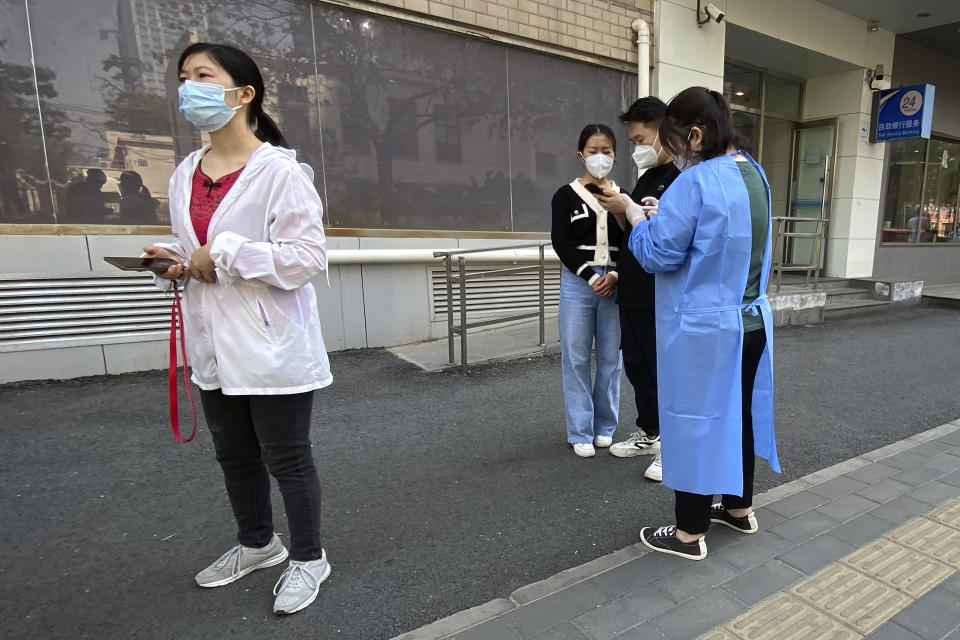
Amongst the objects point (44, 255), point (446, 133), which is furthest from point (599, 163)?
point (44, 255)

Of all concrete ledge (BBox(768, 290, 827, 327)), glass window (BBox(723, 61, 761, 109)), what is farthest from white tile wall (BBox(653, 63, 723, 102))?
concrete ledge (BBox(768, 290, 827, 327))

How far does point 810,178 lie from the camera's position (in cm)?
1131

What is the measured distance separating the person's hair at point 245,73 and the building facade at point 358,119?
3577mm

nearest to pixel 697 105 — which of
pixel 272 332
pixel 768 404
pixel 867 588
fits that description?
pixel 768 404

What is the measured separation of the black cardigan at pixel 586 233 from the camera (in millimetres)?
3184

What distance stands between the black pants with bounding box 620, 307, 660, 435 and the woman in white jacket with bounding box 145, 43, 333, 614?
1666mm

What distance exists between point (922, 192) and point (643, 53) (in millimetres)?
8859

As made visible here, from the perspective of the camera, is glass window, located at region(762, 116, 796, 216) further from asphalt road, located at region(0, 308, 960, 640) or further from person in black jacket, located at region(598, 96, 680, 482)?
person in black jacket, located at region(598, 96, 680, 482)

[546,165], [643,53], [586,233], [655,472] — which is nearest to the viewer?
[655,472]

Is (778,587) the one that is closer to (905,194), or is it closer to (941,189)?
(905,194)

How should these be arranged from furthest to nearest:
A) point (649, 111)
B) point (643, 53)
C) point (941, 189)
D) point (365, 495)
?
point (941, 189) → point (643, 53) → point (365, 495) → point (649, 111)

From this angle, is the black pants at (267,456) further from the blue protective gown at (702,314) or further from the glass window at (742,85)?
the glass window at (742,85)

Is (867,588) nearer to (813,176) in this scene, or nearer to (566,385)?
(566,385)

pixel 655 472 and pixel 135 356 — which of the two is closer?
pixel 655 472
